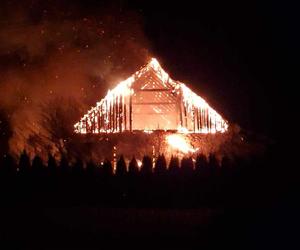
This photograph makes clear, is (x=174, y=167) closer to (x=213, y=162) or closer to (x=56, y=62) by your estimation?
(x=213, y=162)

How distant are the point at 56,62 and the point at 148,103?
1.67 metres

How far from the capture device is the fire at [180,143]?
7.26 meters

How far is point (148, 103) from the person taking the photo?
763 centimetres

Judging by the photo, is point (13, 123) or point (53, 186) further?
point (13, 123)

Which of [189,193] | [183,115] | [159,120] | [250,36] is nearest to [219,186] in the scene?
[189,193]

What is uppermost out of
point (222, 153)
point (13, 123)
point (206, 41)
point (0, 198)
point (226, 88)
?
point (206, 41)

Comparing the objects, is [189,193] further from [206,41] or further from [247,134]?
[206,41]

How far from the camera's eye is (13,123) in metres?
7.56

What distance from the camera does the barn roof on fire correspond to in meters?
7.32

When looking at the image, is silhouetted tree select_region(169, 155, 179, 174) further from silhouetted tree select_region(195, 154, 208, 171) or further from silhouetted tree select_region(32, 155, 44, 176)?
silhouetted tree select_region(32, 155, 44, 176)

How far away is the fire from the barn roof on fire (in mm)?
182

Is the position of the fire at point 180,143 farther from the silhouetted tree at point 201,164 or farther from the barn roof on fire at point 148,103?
the silhouetted tree at point 201,164

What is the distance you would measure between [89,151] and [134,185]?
1.35 m

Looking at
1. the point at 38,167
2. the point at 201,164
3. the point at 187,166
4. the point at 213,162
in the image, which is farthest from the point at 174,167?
the point at 38,167
